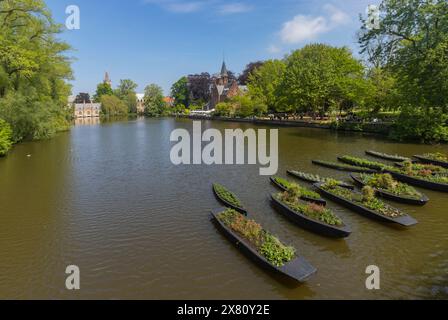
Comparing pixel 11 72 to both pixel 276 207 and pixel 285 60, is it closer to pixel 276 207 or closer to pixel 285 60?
pixel 276 207

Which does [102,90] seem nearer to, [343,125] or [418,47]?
[343,125]

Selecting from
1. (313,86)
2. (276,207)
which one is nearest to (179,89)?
(313,86)

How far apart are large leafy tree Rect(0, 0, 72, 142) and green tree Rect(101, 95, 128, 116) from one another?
105m

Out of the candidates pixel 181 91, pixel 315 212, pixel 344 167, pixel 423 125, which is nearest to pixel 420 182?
pixel 344 167

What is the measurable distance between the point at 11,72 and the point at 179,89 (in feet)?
438

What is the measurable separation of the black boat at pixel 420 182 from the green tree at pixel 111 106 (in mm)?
147402

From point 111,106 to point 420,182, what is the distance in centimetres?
14980

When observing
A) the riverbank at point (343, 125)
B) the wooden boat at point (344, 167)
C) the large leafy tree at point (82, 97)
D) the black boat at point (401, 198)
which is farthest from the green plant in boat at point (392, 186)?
the large leafy tree at point (82, 97)

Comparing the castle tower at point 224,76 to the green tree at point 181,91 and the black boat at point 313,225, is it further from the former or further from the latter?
the black boat at point 313,225

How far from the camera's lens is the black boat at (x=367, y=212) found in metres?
14.2

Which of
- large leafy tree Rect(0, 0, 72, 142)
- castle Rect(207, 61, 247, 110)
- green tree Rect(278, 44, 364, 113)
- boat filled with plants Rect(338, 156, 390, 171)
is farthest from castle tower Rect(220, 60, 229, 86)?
boat filled with plants Rect(338, 156, 390, 171)

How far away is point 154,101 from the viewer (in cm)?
16012

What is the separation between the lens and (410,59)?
1531 inches
